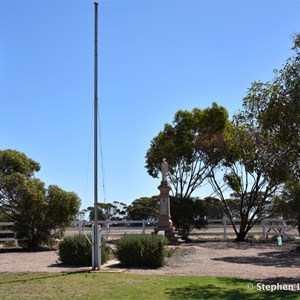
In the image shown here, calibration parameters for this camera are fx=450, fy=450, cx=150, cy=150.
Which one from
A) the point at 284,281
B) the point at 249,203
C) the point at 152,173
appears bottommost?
the point at 284,281

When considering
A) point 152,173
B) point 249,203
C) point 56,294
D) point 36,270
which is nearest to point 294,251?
point 249,203

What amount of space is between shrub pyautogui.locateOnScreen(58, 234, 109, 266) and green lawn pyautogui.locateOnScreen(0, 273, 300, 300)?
2.41 metres

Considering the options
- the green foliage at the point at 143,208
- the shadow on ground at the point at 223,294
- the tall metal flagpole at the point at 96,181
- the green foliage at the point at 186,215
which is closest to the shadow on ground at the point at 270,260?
the tall metal flagpole at the point at 96,181

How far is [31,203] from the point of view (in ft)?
76.3

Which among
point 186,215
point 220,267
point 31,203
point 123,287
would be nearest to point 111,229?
point 186,215

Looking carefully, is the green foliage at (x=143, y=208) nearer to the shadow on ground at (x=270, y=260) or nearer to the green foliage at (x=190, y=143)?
the green foliage at (x=190, y=143)

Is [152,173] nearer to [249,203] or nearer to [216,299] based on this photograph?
[249,203]

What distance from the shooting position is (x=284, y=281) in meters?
11.2

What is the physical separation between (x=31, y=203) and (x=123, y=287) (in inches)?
559

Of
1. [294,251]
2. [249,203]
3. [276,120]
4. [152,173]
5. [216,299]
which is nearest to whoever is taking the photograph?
[216,299]

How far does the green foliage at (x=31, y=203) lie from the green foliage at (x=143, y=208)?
2926 centimetres

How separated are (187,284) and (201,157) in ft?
75.0

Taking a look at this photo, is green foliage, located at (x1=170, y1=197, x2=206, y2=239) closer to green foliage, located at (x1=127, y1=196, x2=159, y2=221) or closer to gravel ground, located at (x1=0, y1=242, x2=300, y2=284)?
gravel ground, located at (x1=0, y1=242, x2=300, y2=284)

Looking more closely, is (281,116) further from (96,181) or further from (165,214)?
(165,214)
